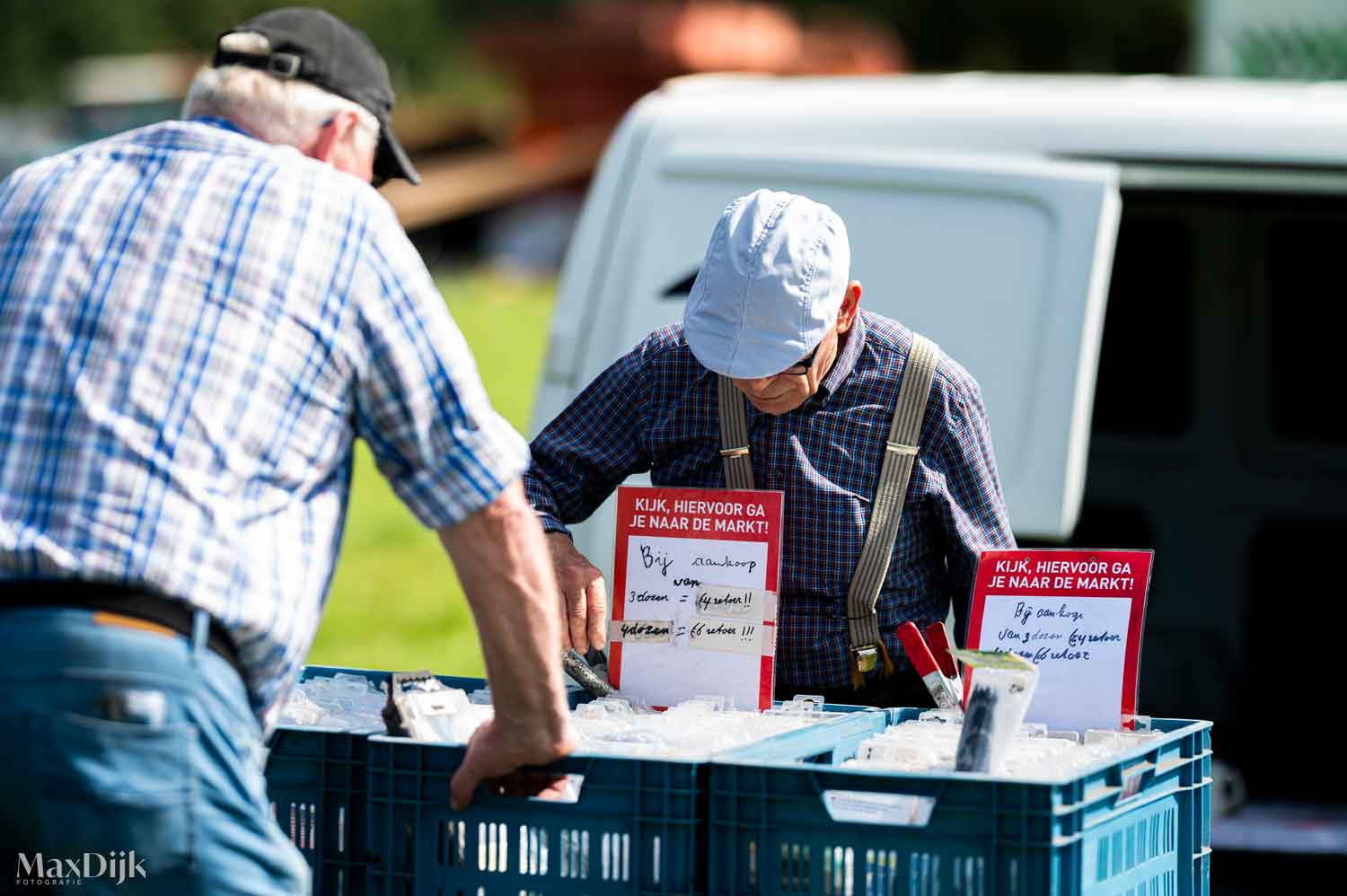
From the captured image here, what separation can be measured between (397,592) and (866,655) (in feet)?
28.8

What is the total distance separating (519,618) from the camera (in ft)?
7.81

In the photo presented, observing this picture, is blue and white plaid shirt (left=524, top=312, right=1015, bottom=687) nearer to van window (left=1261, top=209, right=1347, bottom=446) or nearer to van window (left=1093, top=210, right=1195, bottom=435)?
van window (left=1093, top=210, right=1195, bottom=435)

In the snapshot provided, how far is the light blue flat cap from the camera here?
3.00 metres

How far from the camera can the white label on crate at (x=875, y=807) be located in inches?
95.0

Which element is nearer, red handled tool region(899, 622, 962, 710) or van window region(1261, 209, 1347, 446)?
red handled tool region(899, 622, 962, 710)

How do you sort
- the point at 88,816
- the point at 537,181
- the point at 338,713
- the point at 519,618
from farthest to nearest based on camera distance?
1. the point at 537,181
2. the point at 338,713
3. the point at 519,618
4. the point at 88,816

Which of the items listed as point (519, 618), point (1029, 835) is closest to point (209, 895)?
point (519, 618)

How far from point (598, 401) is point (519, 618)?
109cm

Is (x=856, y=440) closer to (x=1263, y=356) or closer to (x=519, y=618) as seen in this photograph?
(x=519, y=618)

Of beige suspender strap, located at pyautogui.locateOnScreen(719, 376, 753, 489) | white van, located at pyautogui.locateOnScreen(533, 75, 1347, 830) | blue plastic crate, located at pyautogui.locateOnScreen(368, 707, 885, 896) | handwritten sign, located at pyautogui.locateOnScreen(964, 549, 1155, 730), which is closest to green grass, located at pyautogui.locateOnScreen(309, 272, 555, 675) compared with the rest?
white van, located at pyautogui.locateOnScreen(533, 75, 1347, 830)

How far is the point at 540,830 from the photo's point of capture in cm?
248

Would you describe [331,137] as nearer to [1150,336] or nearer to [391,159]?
[391,159]

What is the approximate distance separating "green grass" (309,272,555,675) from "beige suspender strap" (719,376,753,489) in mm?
2430

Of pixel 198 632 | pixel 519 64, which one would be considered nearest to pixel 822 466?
pixel 198 632
